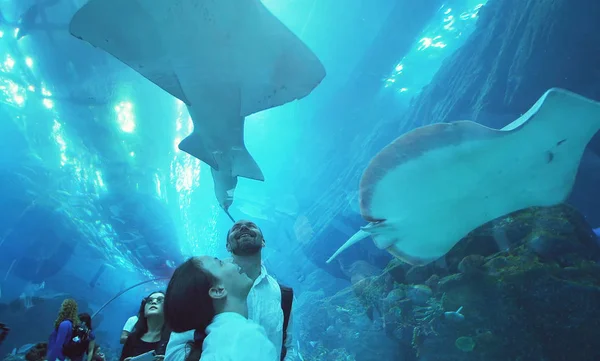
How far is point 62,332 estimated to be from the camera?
2.41 meters

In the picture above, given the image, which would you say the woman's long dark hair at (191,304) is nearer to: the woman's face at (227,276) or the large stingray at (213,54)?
the woman's face at (227,276)

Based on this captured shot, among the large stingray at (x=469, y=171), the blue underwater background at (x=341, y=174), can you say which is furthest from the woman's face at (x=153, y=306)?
the blue underwater background at (x=341, y=174)

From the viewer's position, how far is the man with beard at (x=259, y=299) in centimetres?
111

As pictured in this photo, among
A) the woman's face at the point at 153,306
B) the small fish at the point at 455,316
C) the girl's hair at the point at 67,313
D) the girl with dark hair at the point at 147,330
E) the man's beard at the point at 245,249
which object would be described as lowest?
the small fish at the point at 455,316

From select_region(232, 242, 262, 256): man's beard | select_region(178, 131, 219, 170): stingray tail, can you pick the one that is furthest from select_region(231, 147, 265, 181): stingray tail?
select_region(232, 242, 262, 256): man's beard

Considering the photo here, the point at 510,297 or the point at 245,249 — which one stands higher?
the point at 245,249

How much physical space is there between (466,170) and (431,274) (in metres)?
2.90

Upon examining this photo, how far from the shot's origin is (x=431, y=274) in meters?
4.80

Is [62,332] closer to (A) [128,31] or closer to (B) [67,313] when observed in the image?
(B) [67,313]

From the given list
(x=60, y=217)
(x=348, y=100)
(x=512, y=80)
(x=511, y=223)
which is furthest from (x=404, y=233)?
(x=60, y=217)

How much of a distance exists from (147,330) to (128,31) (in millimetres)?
2614

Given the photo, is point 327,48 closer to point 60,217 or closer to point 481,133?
point 481,133

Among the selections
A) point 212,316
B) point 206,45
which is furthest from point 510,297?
point 206,45

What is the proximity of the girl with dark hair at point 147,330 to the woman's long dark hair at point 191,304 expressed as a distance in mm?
1278
